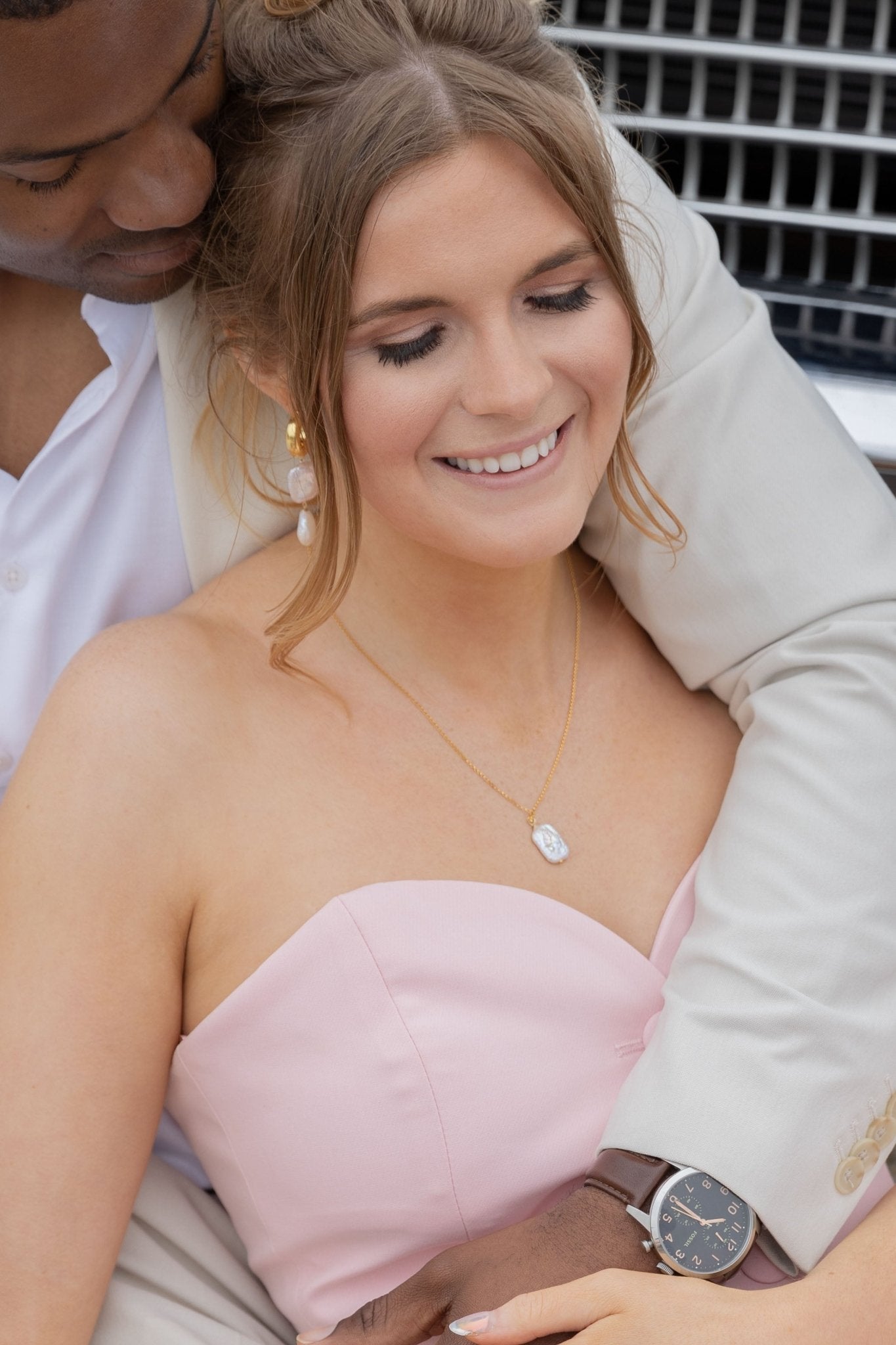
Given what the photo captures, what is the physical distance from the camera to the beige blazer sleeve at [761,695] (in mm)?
1663

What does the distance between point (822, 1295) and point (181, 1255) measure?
2.51 ft

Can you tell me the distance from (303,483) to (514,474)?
0.26 m

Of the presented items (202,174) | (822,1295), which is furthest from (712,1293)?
(202,174)

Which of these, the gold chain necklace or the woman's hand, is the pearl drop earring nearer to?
the gold chain necklace

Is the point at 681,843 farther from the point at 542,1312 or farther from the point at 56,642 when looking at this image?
the point at 56,642

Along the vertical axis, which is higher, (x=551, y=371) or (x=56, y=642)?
(x=551, y=371)

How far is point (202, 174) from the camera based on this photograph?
1.63 metres

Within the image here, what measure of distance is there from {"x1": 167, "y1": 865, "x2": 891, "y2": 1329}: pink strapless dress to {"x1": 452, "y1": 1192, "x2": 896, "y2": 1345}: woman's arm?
0.09 m

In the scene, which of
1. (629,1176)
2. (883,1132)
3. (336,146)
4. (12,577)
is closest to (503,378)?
(336,146)

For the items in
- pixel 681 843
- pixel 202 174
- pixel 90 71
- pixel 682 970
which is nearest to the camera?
pixel 90 71

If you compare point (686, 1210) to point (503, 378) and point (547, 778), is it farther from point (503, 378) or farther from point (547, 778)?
point (503, 378)

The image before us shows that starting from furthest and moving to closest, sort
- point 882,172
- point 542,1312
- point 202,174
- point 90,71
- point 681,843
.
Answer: point 882,172 → point 681,843 → point 202,174 → point 542,1312 → point 90,71

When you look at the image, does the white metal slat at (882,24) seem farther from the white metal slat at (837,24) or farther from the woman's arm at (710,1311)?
the woman's arm at (710,1311)

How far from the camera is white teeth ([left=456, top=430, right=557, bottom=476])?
167cm
